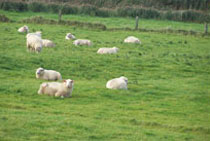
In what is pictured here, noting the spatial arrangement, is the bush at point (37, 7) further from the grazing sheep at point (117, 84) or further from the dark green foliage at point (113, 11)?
the grazing sheep at point (117, 84)

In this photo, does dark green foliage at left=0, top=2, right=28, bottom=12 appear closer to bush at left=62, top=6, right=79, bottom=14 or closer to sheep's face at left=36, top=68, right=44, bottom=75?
bush at left=62, top=6, right=79, bottom=14

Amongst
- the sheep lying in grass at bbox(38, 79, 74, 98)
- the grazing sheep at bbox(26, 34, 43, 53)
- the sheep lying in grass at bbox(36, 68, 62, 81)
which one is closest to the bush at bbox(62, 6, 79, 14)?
the grazing sheep at bbox(26, 34, 43, 53)

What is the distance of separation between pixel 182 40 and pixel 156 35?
282 cm

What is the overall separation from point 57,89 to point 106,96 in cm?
201

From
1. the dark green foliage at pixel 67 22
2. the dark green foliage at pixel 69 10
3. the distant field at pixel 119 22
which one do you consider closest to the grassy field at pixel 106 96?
the dark green foliage at pixel 67 22

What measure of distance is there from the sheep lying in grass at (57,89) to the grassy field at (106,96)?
1.19ft

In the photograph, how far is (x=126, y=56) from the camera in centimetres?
2920

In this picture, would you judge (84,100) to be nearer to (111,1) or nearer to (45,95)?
(45,95)

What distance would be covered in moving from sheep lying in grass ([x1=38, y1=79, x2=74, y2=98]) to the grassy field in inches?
14.3

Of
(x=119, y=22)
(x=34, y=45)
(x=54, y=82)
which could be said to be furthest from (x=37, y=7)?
(x=54, y=82)

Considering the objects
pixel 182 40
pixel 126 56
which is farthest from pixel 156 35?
pixel 126 56

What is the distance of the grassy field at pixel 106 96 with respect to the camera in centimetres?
1387

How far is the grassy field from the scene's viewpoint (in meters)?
13.9

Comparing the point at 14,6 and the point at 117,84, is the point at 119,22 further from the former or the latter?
the point at 117,84
